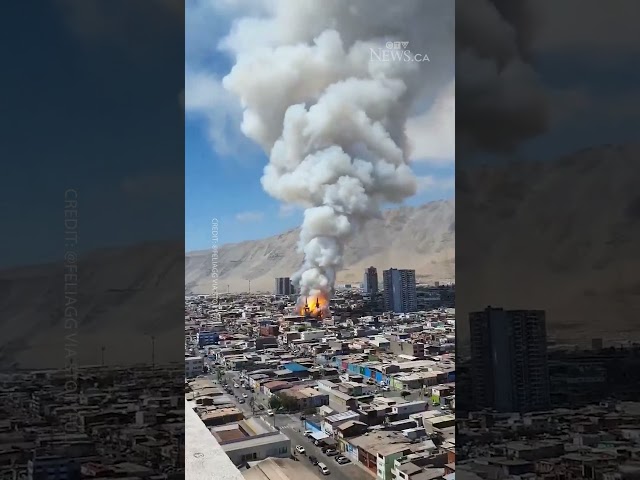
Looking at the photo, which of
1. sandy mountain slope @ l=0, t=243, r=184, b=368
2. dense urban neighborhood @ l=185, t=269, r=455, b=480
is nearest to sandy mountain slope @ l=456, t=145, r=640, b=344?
sandy mountain slope @ l=0, t=243, r=184, b=368

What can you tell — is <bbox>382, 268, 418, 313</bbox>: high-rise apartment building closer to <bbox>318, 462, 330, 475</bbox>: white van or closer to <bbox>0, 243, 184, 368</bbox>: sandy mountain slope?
<bbox>318, 462, 330, 475</bbox>: white van

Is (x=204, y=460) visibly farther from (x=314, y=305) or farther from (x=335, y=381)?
(x=335, y=381)

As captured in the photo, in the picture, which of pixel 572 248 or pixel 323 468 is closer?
pixel 572 248

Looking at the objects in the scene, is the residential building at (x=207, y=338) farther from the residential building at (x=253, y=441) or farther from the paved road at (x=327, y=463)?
the paved road at (x=327, y=463)

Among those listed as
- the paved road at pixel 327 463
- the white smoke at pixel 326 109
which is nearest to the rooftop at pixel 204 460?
the paved road at pixel 327 463

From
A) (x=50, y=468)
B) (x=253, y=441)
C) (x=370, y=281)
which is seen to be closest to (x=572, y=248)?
(x=50, y=468)

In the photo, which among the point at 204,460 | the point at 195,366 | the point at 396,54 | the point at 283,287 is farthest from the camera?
the point at 283,287
